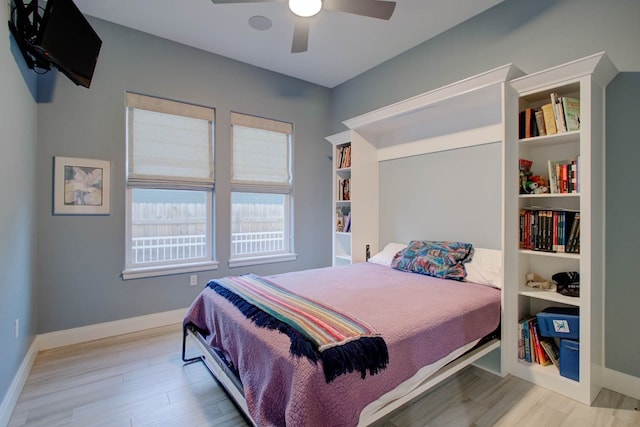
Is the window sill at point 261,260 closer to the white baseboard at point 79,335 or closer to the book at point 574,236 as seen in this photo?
the white baseboard at point 79,335

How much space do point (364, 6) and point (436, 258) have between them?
6.58 feet

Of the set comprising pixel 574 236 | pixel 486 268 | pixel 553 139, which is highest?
pixel 553 139

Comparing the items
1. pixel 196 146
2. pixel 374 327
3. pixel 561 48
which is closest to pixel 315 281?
pixel 374 327

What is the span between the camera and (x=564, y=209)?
2223 millimetres

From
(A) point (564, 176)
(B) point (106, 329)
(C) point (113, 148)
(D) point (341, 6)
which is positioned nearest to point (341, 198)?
(D) point (341, 6)

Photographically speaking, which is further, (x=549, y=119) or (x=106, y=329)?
(x=106, y=329)

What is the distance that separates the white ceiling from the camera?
8.77 feet

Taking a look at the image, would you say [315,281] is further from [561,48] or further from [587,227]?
[561,48]

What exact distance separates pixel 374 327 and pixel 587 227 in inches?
59.3

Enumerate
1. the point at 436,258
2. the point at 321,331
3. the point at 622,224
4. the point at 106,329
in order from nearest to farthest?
the point at 321,331, the point at 622,224, the point at 436,258, the point at 106,329

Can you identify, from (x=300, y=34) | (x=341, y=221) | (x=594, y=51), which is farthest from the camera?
(x=341, y=221)

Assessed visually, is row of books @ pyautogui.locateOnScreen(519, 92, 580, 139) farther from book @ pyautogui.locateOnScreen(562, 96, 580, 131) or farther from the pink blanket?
the pink blanket

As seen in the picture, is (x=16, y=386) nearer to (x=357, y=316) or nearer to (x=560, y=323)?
(x=357, y=316)

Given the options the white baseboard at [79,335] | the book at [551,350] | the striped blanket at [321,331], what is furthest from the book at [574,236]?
the white baseboard at [79,335]
